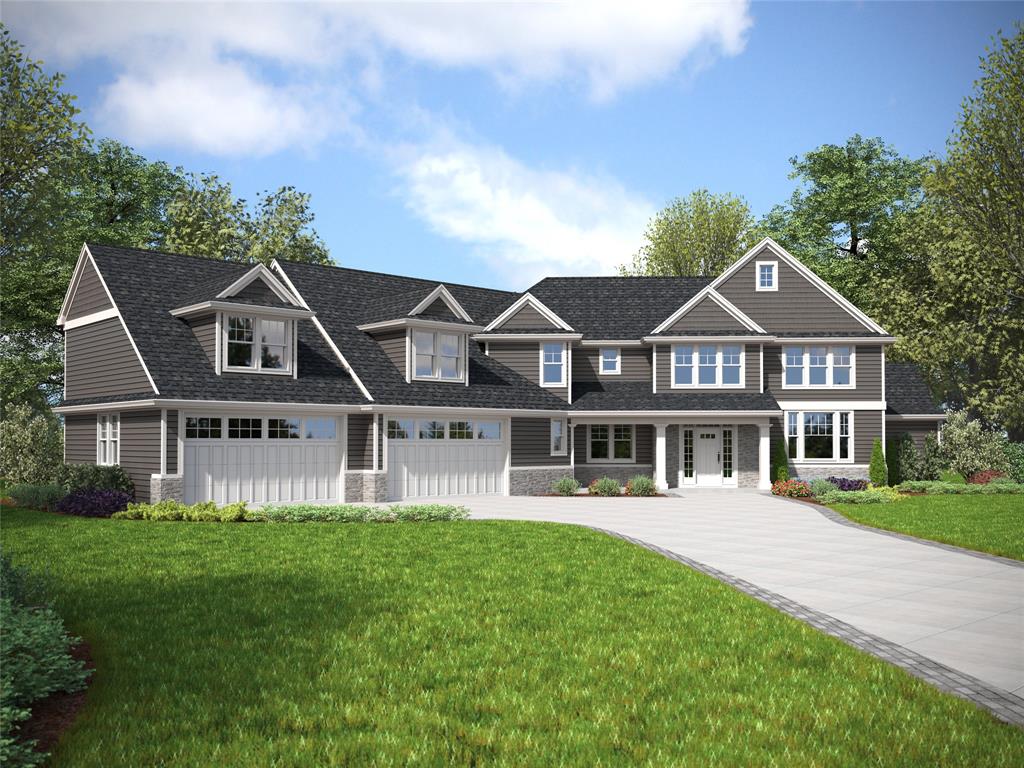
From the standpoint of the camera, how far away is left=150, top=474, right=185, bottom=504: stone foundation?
23.9m

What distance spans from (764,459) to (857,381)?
559cm

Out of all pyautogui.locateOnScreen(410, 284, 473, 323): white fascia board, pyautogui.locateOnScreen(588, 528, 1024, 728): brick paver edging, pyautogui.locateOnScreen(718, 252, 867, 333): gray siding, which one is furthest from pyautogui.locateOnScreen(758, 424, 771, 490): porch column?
pyautogui.locateOnScreen(588, 528, 1024, 728): brick paver edging

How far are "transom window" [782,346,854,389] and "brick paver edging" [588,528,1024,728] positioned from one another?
25329 mm

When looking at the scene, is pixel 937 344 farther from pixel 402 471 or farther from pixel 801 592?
pixel 801 592

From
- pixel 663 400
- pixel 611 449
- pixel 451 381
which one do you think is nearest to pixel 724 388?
pixel 663 400

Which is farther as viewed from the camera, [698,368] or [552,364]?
[698,368]

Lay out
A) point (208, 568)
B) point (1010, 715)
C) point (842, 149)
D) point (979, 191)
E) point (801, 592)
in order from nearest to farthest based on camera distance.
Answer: point (1010, 715) → point (801, 592) → point (208, 568) → point (979, 191) → point (842, 149)

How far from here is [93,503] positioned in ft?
75.5

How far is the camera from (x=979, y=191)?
23719 mm

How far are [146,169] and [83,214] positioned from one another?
255 inches

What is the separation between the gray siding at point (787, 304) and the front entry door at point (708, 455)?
5173 mm

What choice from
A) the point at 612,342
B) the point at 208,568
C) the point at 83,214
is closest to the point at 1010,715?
the point at 208,568

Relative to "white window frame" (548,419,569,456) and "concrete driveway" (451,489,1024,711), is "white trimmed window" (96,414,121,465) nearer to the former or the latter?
"concrete driveway" (451,489,1024,711)

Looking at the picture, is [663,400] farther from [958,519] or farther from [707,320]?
[958,519]
